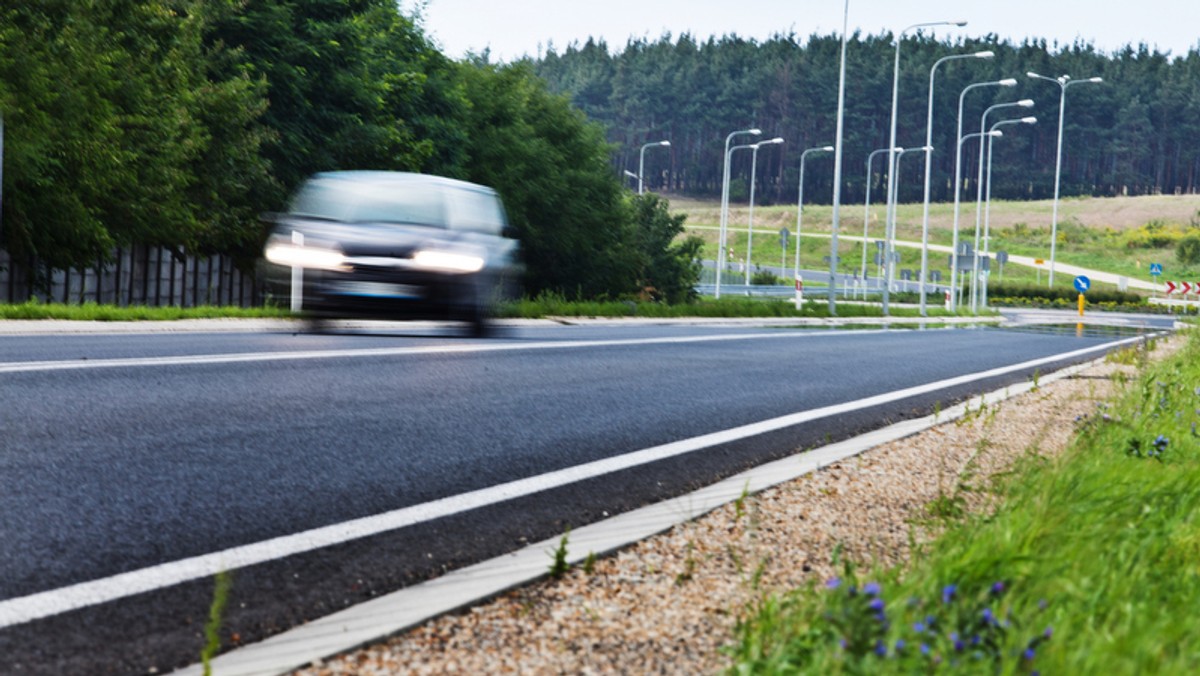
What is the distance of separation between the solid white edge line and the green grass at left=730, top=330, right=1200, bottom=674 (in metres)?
0.81

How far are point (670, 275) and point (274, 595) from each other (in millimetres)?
45768

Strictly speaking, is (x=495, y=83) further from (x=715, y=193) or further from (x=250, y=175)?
(x=715, y=193)

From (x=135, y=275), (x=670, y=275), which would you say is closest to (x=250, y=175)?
(x=135, y=275)

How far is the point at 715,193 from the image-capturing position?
6841 inches

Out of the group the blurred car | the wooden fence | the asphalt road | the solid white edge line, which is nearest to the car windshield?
the blurred car

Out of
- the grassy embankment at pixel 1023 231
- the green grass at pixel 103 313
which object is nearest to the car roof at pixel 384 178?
the green grass at pixel 103 313

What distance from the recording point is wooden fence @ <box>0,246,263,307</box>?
26.6 meters

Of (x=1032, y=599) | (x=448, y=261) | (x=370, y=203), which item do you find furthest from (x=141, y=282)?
(x=1032, y=599)

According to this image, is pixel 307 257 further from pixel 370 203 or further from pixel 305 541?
pixel 305 541

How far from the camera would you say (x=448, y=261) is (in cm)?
1449

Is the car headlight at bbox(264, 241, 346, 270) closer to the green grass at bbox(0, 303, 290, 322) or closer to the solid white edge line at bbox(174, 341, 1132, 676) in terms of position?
the green grass at bbox(0, 303, 290, 322)

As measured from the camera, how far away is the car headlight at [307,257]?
557 inches

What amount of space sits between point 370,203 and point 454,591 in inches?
432

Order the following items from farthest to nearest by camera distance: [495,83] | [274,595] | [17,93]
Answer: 1. [495,83]
2. [17,93]
3. [274,595]
